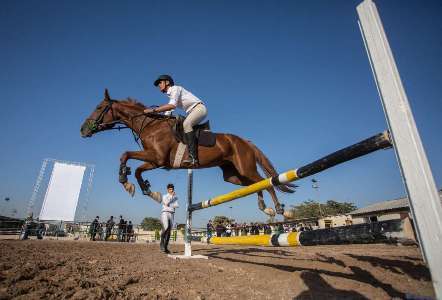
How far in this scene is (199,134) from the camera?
4.51 meters

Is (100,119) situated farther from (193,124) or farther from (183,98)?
(193,124)

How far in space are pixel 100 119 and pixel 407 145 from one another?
16.6 ft

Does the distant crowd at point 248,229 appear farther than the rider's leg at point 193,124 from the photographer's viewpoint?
Yes

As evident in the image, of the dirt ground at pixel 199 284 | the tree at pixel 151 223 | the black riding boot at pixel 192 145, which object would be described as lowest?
the dirt ground at pixel 199 284

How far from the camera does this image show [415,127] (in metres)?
1.34

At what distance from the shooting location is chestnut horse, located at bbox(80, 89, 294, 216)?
173 inches

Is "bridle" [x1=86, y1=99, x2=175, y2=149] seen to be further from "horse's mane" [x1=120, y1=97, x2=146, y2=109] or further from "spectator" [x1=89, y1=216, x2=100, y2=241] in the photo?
"spectator" [x1=89, y1=216, x2=100, y2=241]

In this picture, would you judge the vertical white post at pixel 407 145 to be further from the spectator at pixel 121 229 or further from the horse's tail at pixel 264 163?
the spectator at pixel 121 229

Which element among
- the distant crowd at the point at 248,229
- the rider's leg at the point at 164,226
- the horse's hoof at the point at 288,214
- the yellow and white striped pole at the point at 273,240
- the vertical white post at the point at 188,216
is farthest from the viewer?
the distant crowd at the point at 248,229

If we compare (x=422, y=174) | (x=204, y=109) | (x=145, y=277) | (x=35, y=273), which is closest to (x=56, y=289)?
(x=35, y=273)

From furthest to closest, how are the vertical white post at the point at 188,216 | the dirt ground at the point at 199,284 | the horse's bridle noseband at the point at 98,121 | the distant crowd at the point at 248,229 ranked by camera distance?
the distant crowd at the point at 248,229 < the vertical white post at the point at 188,216 < the horse's bridle noseband at the point at 98,121 < the dirt ground at the point at 199,284

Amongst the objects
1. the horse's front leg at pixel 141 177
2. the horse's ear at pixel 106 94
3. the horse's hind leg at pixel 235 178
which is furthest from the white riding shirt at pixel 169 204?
the horse's ear at pixel 106 94

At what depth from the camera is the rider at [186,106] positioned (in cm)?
432

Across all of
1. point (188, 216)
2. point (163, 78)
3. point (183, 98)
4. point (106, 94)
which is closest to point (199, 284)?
point (188, 216)
